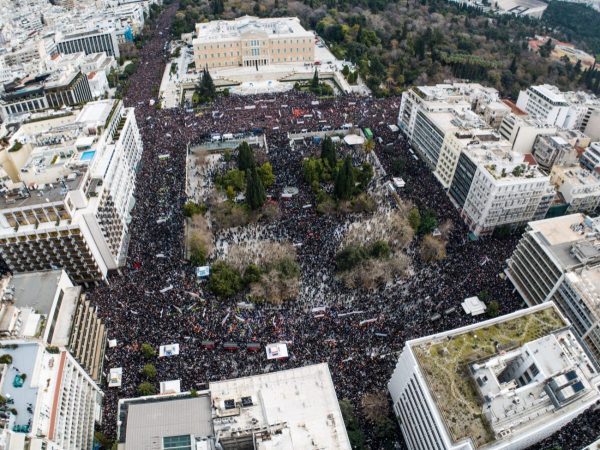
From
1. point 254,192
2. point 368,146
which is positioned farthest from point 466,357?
point 368,146

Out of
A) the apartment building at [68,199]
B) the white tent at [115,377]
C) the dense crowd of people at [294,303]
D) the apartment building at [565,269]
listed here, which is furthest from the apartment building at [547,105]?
the white tent at [115,377]

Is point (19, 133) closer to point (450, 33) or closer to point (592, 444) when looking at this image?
point (592, 444)

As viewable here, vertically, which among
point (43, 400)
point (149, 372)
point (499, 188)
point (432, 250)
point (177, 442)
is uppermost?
point (43, 400)

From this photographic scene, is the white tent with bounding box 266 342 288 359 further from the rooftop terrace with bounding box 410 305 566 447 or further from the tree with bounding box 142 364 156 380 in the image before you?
the rooftop terrace with bounding box 410 305 566 447

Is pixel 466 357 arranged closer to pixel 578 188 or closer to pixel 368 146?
pixel 578 188

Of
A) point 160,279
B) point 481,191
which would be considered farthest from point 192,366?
point 481,191

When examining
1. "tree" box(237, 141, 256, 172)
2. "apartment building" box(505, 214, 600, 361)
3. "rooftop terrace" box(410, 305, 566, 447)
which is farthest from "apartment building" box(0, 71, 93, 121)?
"apartment building" box(505, 214, 600, 361)
